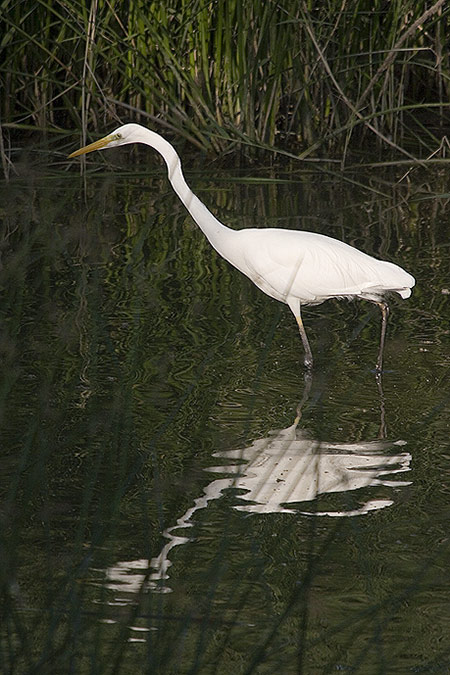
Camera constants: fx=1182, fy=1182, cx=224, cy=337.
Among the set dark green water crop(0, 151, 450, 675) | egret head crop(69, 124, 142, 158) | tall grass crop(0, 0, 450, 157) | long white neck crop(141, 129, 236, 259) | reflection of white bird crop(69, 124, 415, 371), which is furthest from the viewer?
tall grass crop(0, 0, 450, 157)

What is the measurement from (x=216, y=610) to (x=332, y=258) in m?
2.07

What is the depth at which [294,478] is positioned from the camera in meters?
3.19

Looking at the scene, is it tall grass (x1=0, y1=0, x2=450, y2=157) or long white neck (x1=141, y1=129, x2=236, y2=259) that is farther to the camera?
tall grass (x1=0, y1=0, x2=450, y2=157)

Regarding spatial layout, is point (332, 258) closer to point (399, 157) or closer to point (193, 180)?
point (193, 180)

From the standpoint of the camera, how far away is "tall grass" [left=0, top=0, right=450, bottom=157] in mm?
6992

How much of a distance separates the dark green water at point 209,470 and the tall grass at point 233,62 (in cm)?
136

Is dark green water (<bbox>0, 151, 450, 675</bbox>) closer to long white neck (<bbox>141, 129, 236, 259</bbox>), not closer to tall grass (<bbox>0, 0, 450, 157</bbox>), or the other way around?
long white neck (<bbox>141, 129, 236, 259</bbox>)

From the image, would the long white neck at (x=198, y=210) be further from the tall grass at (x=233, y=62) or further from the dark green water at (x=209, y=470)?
the tall grass at (x=233, y=62)

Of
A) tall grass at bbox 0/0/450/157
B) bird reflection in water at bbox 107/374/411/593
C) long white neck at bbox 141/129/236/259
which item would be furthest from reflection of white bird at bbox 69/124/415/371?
tall grass at bbox 0/0/450/157

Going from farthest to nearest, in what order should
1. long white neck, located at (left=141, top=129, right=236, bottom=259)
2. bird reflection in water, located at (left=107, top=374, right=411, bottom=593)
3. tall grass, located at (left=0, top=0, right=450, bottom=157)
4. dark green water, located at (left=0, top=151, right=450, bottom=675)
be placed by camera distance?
1. tall grass, located at (left=0, top=0, right=450, bottom=157)
2. long white neck, located at (left=141, top=129, right=236, bottom=259)
3. bird reflection in water, located at (left=107, top=374, right=411, bottom=593)
4. dark green water, located at (left=0, top=151, right=450, bottom=675)

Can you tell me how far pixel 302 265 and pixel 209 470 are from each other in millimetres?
1211

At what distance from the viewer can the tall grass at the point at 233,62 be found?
699 centimetres

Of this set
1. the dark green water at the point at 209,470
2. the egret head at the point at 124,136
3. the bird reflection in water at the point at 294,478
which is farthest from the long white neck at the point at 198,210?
the bird reflection in water at the point at 294,478

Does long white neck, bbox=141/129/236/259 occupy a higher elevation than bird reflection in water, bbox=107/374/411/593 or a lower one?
higher
